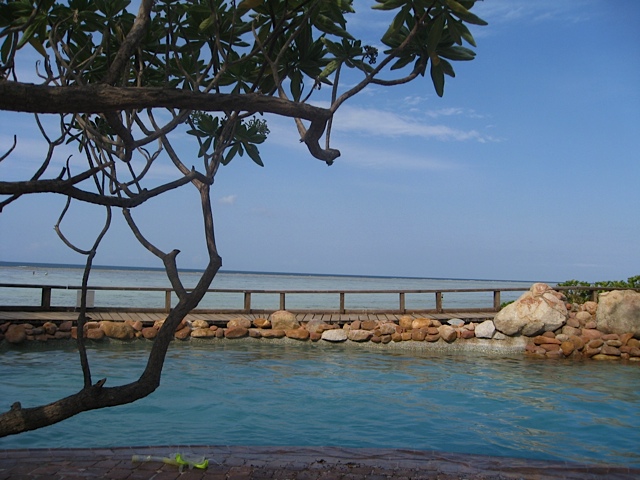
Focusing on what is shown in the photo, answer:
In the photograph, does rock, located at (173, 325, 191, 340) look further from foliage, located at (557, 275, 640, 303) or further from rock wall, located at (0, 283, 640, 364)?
foliage, located at (557, 275, 640, 303)

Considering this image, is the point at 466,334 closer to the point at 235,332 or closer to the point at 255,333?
the point at 255,333

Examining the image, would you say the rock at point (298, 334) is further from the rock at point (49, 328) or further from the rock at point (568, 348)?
the rock at point (568, 348)

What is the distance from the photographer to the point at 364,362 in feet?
42.8

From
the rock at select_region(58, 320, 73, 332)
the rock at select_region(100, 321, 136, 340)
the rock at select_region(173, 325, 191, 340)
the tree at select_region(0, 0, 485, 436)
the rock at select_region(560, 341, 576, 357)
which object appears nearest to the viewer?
the tree at select_region(0, 0, 485, 436)

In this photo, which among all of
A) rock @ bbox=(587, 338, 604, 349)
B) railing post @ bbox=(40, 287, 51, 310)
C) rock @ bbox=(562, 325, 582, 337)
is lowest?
rock @ bbox=(587, 338, 604, 349)

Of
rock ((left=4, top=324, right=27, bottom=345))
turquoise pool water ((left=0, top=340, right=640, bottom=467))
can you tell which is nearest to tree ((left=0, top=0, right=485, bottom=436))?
turquoise pool water ((left=0, top=340, right=640, bottom=467))

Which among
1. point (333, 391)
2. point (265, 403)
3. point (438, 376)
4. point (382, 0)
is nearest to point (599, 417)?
point (438, 376)

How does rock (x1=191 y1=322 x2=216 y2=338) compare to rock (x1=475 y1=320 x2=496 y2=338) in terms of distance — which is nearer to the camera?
rock (x1=191 y1=322 x2=216 y2=338)

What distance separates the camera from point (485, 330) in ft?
48.6

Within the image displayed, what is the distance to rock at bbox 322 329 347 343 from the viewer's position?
14.9m

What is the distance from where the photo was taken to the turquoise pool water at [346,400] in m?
7.65

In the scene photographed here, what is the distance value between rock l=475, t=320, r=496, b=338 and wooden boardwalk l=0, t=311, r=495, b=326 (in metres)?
0.74

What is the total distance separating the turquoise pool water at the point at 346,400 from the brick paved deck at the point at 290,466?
173 centimetres

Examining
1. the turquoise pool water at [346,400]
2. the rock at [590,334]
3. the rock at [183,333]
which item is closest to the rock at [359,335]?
the turquoise pool water at [346,400]
